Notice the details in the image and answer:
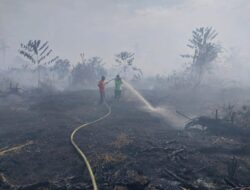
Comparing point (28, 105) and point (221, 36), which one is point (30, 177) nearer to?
point (28, 105)

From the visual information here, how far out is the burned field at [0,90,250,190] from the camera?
7824mm

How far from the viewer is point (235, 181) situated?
788 centimetres

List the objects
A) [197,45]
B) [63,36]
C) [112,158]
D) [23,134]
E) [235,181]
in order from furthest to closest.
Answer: [63,36], [197,45], [23,134], [112,158], [235,181]

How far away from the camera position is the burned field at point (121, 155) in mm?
7824

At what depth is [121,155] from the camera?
9.65 meters

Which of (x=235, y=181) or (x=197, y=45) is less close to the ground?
(x=197, y=45)

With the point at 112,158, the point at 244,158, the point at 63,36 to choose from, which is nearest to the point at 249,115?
the point at 244,158

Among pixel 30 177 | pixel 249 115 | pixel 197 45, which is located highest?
pixel 197 45

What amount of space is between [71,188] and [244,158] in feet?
18.5

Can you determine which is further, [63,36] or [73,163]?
[63,36]

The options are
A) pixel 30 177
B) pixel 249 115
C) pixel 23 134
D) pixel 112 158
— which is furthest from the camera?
pixel 249 115

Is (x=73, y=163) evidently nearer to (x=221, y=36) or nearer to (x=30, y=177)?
(x=30, y=177)

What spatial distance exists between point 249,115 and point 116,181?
371 inches

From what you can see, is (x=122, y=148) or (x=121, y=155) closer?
(x=121, y=155)
